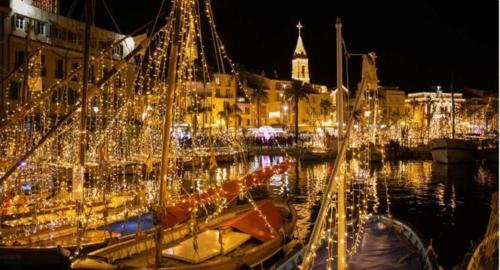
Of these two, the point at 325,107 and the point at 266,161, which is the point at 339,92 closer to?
the point at 266,161

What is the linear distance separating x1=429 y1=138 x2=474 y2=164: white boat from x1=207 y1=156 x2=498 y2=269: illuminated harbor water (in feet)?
5.43

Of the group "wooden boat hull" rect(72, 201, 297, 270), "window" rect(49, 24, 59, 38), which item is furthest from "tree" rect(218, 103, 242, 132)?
"wooden boat hull" rect(72, 201, 297, 270)

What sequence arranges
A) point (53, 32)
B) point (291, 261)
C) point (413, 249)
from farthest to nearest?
point (53, 32) < point (413, 249) < point (291, 261)

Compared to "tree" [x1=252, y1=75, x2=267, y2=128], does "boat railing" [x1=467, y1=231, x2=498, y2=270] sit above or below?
below

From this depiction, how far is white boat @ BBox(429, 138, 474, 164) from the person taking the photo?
54.9 meters

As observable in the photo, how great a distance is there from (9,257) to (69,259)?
139 cm

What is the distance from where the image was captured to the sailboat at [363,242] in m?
7.12

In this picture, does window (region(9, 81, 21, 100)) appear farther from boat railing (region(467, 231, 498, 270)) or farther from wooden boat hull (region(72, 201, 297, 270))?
boat railing (region(467, 231, 498, 270))

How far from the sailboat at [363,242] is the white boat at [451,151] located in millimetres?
44583

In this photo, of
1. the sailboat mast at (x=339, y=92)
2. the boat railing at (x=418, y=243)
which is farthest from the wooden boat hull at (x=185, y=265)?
the sailboat mast at (x=339, y=92)

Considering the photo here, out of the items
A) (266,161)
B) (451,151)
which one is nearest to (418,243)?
(266,161)

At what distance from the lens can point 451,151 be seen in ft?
180

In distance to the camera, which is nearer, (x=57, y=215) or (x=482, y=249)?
(x=482, y=249)

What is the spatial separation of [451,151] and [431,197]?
81.9 ft
